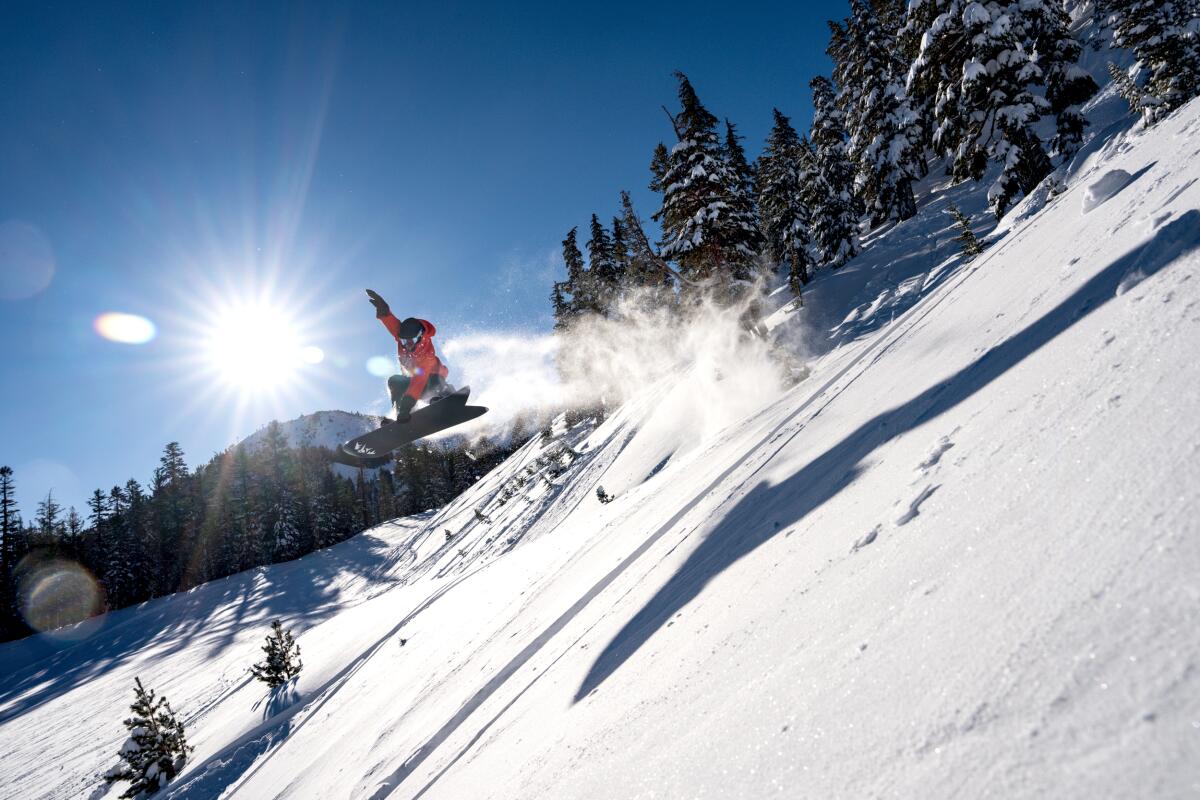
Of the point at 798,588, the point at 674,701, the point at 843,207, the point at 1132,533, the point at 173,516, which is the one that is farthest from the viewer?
the point at 173,516

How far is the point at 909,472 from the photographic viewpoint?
319cm

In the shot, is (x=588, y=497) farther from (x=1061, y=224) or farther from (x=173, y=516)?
(x=173, y=516)

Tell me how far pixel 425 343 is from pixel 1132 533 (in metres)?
9.91

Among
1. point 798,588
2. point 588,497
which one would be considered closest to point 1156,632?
point 798,588

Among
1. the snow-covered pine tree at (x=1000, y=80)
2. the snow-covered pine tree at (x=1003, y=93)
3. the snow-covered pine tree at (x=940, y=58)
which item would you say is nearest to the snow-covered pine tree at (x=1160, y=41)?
the snow-covered pine tree at (x=1000, y=80)

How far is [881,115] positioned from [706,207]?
13.8m

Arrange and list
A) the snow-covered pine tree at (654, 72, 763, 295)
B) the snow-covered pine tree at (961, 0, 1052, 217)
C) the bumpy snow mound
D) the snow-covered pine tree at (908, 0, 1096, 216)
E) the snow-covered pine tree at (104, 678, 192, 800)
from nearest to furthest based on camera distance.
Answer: the bumpy snow mound → the snow-covered pine tree at (104, 678, 192, 800) → the snow-covered pine tree at (961, 0, 1052, 217) → the snow-covered pine tree at (908, 0, 1096, 216) → the snow-covered pine tree at (654, 72, 763, 295)

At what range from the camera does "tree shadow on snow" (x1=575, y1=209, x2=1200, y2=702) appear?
328 centimetres

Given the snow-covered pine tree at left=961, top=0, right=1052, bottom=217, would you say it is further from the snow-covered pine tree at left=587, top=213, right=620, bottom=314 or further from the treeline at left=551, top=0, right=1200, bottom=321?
the snow-covered pine tree at left=587, top=213, right=620, bottom=314

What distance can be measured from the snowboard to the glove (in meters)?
2.04

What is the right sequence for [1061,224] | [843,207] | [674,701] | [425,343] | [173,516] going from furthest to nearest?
[173,516]
[843,207]
[425,343]
[1061,224]
[674,701]

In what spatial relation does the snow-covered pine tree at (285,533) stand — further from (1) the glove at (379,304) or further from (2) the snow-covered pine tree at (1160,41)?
(2) the snow-covered pine tree at (1160,41)

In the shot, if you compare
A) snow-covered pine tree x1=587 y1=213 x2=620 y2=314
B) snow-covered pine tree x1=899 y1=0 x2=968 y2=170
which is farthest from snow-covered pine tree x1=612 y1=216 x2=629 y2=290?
snow-covered pine tree x1=899 y1=0 x2=968 y2=170

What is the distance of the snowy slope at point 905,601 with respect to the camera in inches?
49.8
